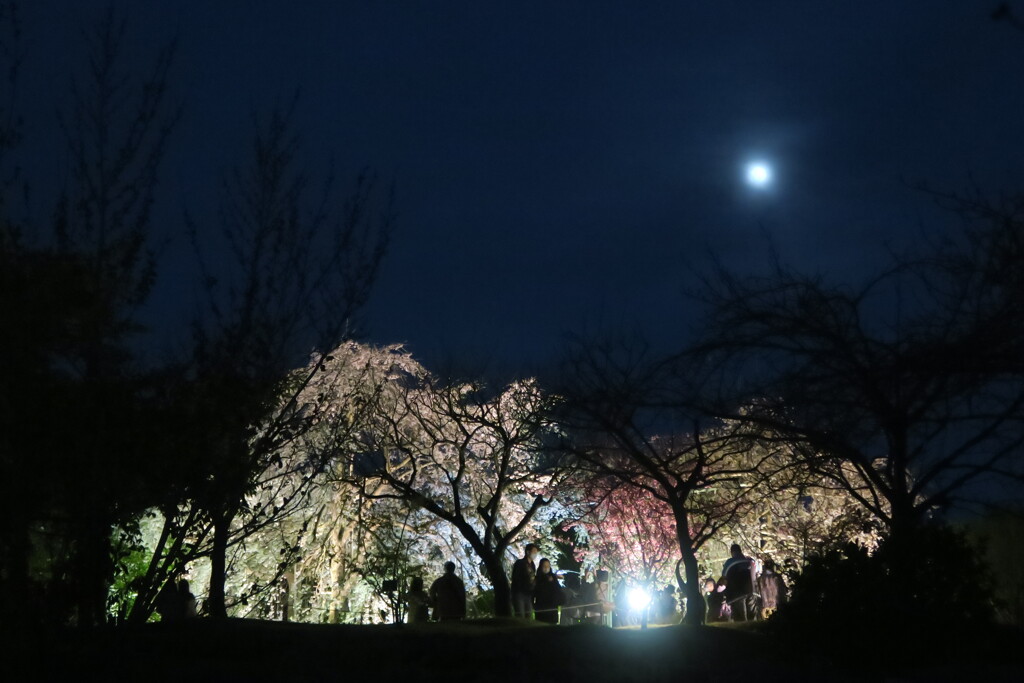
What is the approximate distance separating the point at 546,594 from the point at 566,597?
141 centimetres

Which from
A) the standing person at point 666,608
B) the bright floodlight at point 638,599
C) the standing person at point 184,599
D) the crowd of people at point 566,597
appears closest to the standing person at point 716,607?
the crowd of people at point 566,597

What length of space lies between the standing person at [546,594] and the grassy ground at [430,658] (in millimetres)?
5692

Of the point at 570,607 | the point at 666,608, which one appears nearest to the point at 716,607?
the point at 666,608

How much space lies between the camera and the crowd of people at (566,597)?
14.2m

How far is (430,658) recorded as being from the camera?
8.17 m

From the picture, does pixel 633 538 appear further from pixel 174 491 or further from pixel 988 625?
pixel 174 491

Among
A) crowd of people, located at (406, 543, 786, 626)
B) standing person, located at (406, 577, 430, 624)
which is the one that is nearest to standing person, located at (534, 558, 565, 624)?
crowd of people, located at (406, 543, 786, 626)

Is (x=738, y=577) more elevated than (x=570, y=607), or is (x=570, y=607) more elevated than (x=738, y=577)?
(x=738, y=577)

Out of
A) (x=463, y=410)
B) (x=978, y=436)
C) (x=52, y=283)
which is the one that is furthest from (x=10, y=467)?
(x=463, y=410)

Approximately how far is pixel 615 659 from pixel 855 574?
7.93 ft

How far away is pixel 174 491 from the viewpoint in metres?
7.12

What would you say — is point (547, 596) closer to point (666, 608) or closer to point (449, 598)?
point (449, 598)

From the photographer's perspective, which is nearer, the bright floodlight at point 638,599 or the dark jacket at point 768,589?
the dark jacket at point 768,589

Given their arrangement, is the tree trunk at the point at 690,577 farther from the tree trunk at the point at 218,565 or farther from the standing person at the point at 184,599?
the standing person at the point at 184,599
